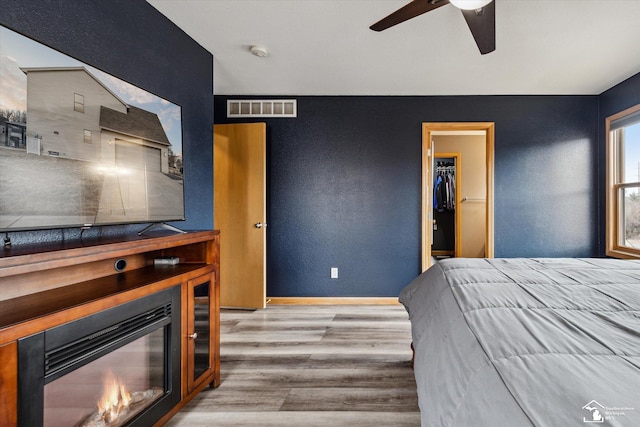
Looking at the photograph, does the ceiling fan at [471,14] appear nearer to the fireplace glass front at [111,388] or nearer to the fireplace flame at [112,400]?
the fireplace glass front at [111,388]

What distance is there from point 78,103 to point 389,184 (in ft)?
9.54

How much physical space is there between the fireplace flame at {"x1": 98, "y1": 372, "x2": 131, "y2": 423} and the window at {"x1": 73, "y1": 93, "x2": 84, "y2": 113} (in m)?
1.11

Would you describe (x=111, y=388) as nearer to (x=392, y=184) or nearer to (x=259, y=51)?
(x=259, y=51)

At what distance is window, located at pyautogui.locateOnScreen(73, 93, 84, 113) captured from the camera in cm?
129

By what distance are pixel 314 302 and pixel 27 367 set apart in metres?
2.82

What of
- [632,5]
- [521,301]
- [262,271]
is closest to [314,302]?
[262,271]

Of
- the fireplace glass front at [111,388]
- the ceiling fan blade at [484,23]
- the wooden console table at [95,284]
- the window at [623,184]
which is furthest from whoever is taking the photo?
the window at [623,184]

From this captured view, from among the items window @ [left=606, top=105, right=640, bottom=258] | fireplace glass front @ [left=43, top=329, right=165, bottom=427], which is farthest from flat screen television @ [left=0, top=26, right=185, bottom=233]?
window @ [left=606, top=105, right=640, bottom=258]

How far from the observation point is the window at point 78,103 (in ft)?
4.24

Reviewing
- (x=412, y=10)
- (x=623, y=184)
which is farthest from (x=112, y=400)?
(x=623, y=184)

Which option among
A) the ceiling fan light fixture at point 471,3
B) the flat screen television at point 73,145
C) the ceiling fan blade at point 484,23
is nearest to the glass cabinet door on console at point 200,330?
the flat screen television at point 73,145

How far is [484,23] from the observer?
169 centimetres

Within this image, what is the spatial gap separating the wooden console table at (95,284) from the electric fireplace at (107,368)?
0.03 metres

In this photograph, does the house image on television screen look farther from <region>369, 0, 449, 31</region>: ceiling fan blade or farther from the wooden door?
the wooden door
